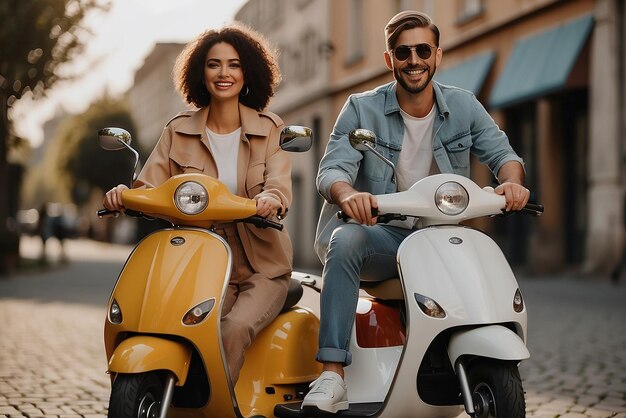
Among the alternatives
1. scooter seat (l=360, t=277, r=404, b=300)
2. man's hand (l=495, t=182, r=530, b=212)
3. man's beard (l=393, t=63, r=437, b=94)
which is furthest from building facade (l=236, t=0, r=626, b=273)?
man's hand (l=495, t=182, r=530, b=212)

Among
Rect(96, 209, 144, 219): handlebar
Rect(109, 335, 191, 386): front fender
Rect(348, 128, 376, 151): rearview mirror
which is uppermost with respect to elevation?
Rect(348, 128, 376, 151): rearview mirror

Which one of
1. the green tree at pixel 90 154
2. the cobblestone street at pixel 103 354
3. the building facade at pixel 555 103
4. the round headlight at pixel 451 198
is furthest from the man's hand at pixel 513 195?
the green tree at pixel 90 154

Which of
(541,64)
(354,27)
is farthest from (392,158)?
(354,27)

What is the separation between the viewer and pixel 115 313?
149 inches

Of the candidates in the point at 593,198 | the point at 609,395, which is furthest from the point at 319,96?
the point at 609,395

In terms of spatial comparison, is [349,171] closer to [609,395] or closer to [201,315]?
[201,315]

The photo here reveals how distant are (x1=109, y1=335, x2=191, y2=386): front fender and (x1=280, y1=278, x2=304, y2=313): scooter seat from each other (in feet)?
2.19

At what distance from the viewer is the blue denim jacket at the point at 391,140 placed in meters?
4.20

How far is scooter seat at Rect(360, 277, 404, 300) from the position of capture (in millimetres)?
4016

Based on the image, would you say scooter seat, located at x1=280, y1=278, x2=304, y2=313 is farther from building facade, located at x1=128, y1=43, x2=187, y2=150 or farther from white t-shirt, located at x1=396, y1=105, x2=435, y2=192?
building facade, located at x1=128, y1=43, x2=187, y2=150

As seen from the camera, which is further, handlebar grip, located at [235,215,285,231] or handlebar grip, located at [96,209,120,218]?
handlebar grip, located at [96,209,120,218]

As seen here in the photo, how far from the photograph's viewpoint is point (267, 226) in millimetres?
3904

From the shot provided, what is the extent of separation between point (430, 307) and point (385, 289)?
0.40 meters

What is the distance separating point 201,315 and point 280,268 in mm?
572
